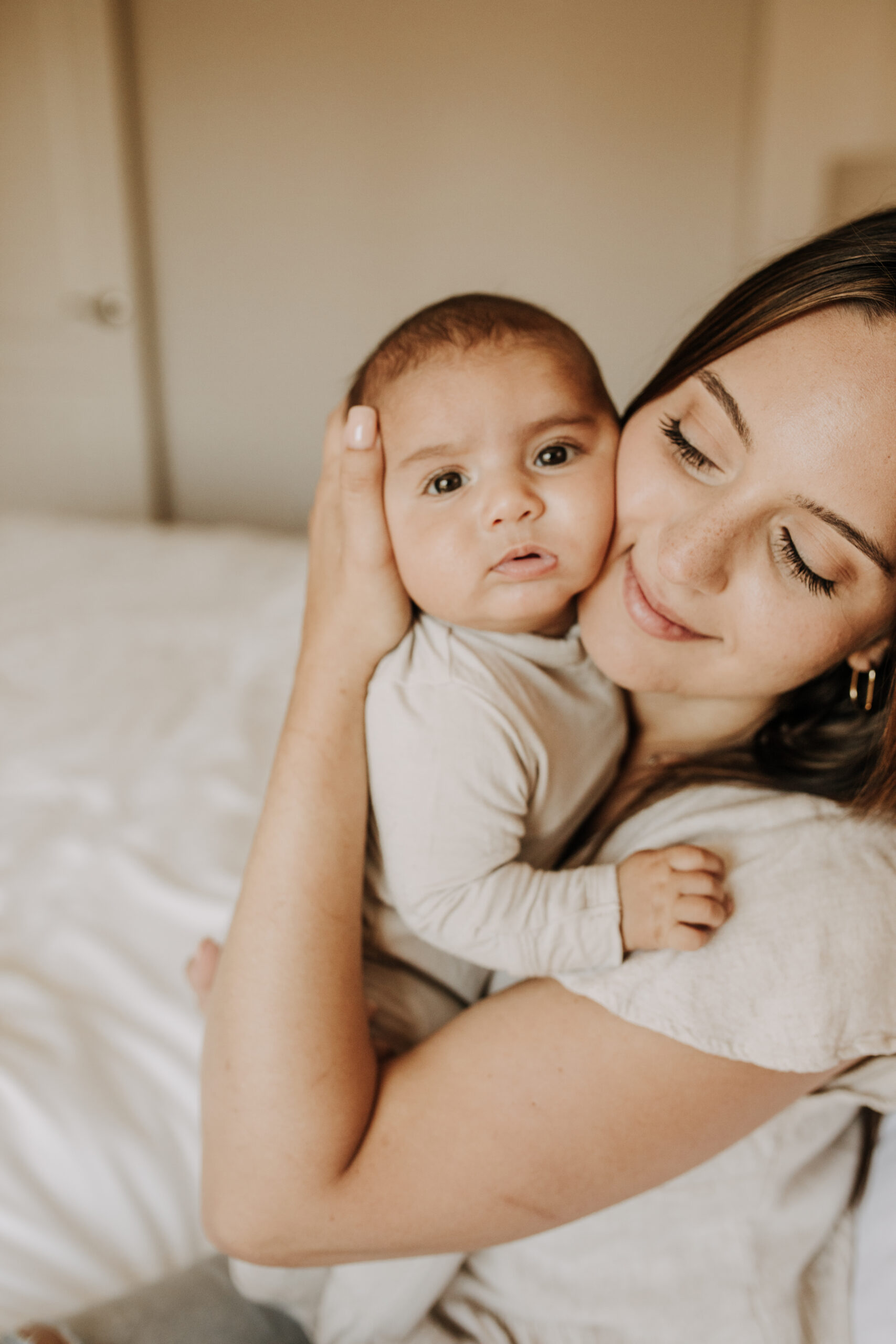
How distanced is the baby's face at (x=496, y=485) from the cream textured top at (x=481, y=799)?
0.19ft

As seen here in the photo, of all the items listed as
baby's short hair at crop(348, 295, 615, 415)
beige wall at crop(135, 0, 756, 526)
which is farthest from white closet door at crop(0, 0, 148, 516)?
baby's short hair at crop(348, 295, 615, 415)

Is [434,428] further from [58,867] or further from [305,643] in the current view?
[58,867]

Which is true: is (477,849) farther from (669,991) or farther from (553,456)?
(553,456)

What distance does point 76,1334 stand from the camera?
0.78 meters

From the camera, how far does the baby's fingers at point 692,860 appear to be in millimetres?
750

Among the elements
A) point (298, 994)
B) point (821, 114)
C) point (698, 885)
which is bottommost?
point (298, 994)

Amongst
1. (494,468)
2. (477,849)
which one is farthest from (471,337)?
(477,849)

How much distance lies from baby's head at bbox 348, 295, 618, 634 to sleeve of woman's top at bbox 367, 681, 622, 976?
0.35 feet

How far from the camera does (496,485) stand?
0.84m

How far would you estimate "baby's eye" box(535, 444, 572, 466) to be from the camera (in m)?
0.87

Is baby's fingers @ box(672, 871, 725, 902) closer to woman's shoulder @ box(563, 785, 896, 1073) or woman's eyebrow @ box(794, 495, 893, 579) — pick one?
woman's shoulder @ box(563, 785, 896, 1073)

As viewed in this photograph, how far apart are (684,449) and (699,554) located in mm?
104

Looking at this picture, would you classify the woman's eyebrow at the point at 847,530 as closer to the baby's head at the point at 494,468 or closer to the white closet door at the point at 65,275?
the baby's head at the point at 494,468

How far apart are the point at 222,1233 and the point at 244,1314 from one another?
173 millimetres
